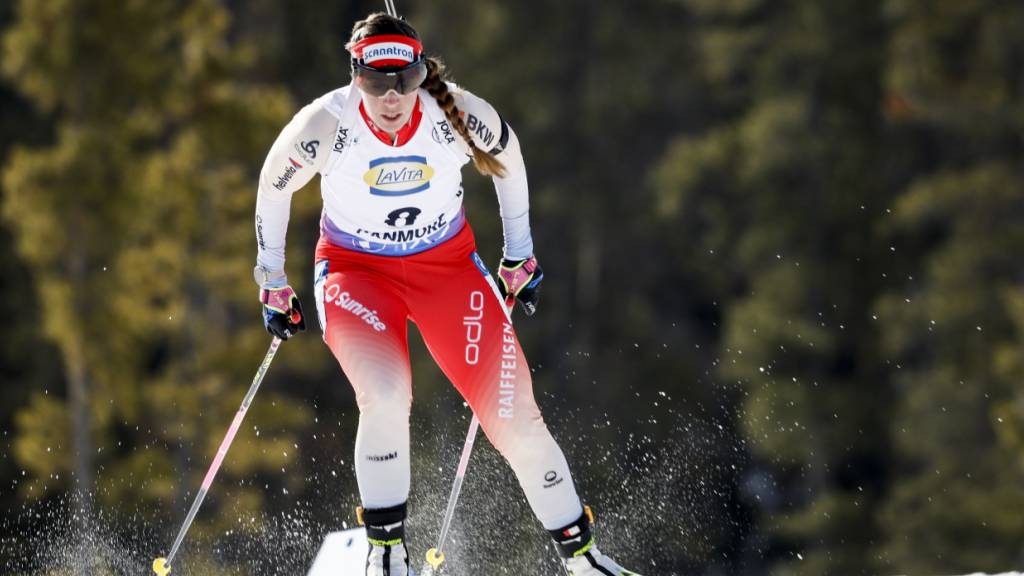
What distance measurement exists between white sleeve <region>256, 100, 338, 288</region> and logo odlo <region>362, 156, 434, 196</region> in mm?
185

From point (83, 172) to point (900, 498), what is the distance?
15.5 m

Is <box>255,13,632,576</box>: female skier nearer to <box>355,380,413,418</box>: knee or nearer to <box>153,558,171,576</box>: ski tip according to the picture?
<box>355,380,413,418</box>: knee

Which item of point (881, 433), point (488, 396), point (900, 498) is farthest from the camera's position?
point (881, 433)

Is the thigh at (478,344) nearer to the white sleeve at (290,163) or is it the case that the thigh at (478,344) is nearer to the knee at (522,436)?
the knee at (522,436)

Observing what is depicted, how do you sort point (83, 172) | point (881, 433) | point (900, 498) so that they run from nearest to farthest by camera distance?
point (83, 172), point (900, 498), point (881, 433)

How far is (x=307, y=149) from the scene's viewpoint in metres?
5.68

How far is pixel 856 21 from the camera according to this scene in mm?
31828

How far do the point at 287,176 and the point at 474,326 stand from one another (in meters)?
0.88

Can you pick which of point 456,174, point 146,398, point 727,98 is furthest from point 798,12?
point 456,174

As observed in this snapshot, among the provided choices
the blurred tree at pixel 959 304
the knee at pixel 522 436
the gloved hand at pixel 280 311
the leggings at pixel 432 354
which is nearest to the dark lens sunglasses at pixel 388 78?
the leggings at pixel 432 354

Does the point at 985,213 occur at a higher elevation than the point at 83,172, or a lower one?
lower

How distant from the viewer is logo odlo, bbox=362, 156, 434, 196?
18.9ft

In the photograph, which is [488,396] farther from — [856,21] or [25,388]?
[856,21]

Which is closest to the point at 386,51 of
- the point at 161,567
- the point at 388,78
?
the point at 388,78
